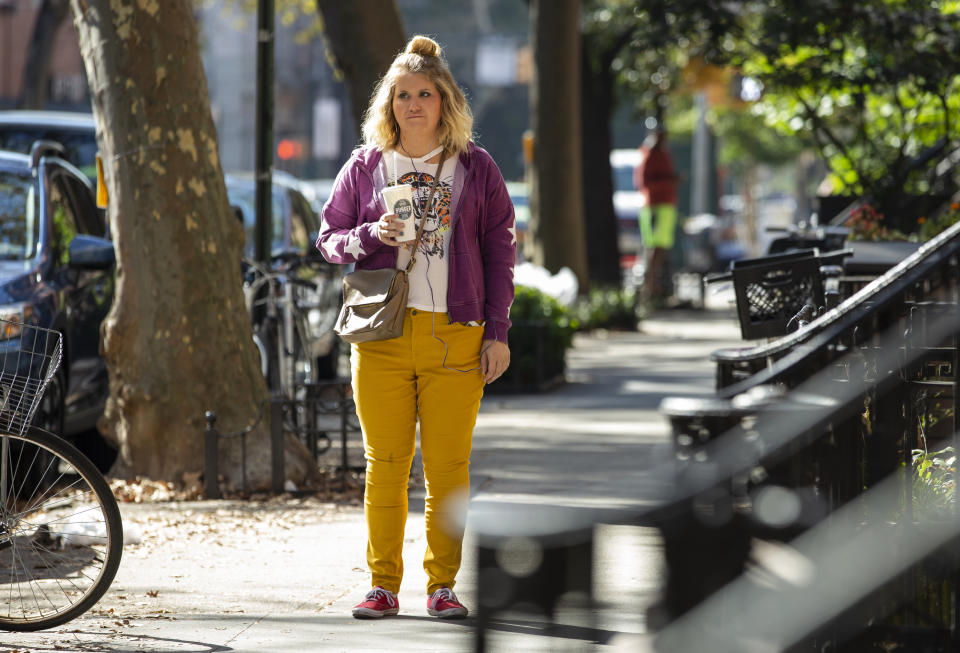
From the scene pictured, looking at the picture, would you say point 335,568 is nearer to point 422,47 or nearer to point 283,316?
point 422,47

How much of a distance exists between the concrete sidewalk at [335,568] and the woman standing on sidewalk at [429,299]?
34 cm

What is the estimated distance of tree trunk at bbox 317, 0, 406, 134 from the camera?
1161cm

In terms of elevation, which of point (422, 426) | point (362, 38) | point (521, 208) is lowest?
point (422, 426)

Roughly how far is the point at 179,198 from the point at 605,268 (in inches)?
569

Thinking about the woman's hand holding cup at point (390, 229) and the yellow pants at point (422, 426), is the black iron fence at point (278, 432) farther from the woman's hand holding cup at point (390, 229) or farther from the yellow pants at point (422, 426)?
the woman's hand holding cup at point (390, 229)

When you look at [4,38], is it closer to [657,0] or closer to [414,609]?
[657,0]

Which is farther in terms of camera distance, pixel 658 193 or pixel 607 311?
pixel 658 193

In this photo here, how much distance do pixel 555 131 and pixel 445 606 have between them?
1245cm

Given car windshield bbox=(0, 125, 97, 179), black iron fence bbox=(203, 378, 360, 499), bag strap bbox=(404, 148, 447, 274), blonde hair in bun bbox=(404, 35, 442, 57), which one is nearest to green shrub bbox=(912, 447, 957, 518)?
bag strap bbox=(404, 148, 447, 274)

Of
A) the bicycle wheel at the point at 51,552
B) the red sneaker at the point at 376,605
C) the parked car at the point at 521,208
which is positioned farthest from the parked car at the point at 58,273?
the parked car at the point at 521,208

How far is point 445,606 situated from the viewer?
4809 millimetres

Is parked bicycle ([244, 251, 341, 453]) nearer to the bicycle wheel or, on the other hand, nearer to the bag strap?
the bicycle wheel

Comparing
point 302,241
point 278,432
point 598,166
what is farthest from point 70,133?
point 598,166

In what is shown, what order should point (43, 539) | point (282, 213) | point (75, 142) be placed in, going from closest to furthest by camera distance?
point (43, 539) → point (75, 142) → point (282, 213)
